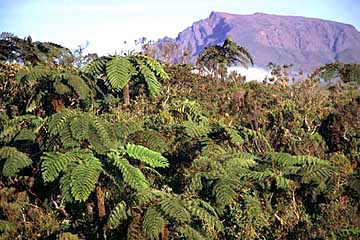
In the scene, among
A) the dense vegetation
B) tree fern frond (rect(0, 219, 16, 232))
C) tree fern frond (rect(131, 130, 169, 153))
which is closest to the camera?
the dense vegetation

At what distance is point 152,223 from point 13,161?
170 cm

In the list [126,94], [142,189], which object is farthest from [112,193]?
[126,94]

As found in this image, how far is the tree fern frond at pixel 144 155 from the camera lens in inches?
198

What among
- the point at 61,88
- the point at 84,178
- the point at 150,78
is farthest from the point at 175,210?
the point at 150,78

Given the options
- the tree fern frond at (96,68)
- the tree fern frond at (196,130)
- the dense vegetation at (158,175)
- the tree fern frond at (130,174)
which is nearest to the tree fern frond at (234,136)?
the dense vegetation at (158,175)

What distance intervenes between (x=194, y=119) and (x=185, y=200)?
2.96 meters

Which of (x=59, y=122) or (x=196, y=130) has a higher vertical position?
(x=59, y=122)

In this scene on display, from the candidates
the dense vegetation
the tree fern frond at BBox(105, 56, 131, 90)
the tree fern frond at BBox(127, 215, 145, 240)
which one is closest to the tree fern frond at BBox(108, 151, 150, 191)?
the dense vegetation

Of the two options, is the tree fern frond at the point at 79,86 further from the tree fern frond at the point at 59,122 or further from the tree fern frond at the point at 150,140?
the tree fern frond at the point at 59,122

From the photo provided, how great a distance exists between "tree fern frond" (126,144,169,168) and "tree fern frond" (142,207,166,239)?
777mm

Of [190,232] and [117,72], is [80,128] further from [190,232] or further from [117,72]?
[117,72]

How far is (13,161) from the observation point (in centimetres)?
519

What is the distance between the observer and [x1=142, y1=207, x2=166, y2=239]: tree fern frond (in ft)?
13.7

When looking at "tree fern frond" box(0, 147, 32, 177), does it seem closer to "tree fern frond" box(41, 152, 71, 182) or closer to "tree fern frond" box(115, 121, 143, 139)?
"tree fern frond" box(41, 152, 71, 182)
